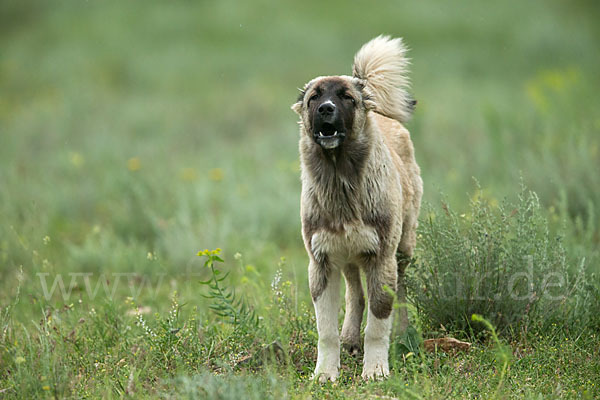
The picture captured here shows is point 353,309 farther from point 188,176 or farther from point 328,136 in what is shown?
point 188,176

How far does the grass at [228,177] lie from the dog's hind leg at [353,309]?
1.13 feet

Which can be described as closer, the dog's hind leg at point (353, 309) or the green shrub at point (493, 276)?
the green shrub at point (493, 276)

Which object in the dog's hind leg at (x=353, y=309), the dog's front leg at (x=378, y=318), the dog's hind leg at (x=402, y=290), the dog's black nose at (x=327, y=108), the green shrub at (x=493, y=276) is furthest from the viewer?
the dog's hind leg at (x=402, y=290)

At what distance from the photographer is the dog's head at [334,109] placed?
4.79 meters

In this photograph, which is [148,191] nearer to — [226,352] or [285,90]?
[226,352]

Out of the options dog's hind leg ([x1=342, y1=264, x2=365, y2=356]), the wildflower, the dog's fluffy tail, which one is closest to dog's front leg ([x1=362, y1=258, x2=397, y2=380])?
dog's hind leg ([x1=342, y1=264, x2=365, y2=356])

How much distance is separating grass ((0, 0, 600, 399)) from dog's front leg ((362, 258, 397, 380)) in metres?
0.19

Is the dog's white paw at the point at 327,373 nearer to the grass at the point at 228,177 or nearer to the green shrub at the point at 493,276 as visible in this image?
the grass at the point at 228,177

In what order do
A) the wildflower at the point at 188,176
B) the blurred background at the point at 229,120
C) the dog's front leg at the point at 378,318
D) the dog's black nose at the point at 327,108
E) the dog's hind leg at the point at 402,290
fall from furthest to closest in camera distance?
the wildflower at the point at 188,176
the blurred background at the point at 229,120
the dog's hind leg at the point at 402,290
the dog's front leg at the point at 378,318
the dog's black nose at the point at 327,108

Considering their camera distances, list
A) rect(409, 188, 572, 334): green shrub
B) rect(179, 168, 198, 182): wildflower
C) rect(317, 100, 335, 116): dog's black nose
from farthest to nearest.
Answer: rect(179, 168, 198, 182): wildflower, rect(409, 188, 572, 334): green shrub, rect(317, 100, 335, 116): dog's black nose

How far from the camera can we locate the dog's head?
4785mm

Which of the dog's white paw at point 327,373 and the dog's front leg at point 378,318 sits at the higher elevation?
the dog's front leg at point 378,318

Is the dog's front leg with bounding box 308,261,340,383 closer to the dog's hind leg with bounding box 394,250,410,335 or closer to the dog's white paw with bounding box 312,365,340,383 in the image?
the dog's white paw with bounding box 312,365,340,383

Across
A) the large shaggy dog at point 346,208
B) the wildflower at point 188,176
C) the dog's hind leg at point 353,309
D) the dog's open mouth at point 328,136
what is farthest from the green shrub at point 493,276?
the wildflower at point 188,176
